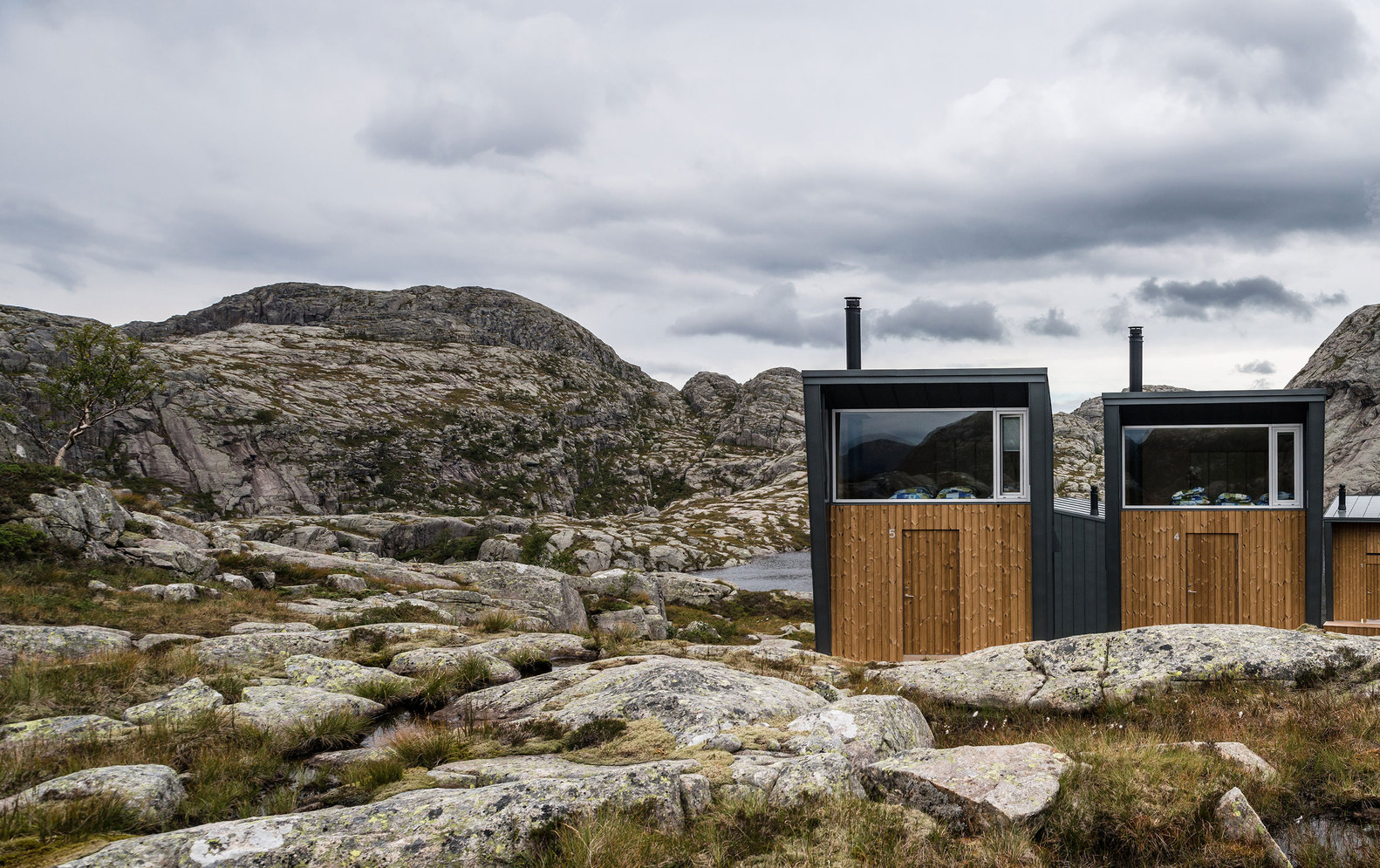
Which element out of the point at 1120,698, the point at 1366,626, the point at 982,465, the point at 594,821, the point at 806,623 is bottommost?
the point at 806,623

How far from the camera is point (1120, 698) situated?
9102 millimetres

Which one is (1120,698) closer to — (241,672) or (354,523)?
(241,672)

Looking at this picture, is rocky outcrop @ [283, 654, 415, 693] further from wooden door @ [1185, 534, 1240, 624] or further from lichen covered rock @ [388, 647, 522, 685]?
wooden door @ [1185, 534, 1240, 624]

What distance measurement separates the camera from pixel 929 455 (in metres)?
15.4

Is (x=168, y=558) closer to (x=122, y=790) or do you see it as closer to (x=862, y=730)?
(x=122, y=790)

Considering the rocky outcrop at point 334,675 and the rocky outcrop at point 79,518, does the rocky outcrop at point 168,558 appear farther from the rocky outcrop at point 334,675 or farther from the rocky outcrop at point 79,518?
the rocky outcrop at point 334,675

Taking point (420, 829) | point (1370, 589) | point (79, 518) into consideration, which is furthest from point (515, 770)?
point (1370, 589)

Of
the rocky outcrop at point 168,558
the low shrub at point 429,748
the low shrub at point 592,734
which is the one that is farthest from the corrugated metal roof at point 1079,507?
the rocky outcrop at point 168,558

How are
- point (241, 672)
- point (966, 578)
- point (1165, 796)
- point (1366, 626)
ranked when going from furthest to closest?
1. point (1366, 626)
2. point (966, 578)
3. point (241, 672)
4. point (1165, 796)

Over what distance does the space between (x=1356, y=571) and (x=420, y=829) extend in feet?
85.9

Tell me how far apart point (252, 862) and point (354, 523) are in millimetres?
63126

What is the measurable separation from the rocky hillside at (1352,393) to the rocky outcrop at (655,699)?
80.1 metres

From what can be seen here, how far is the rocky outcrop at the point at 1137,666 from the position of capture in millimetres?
9078

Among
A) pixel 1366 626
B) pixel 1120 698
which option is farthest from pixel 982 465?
pixel 1366 626
